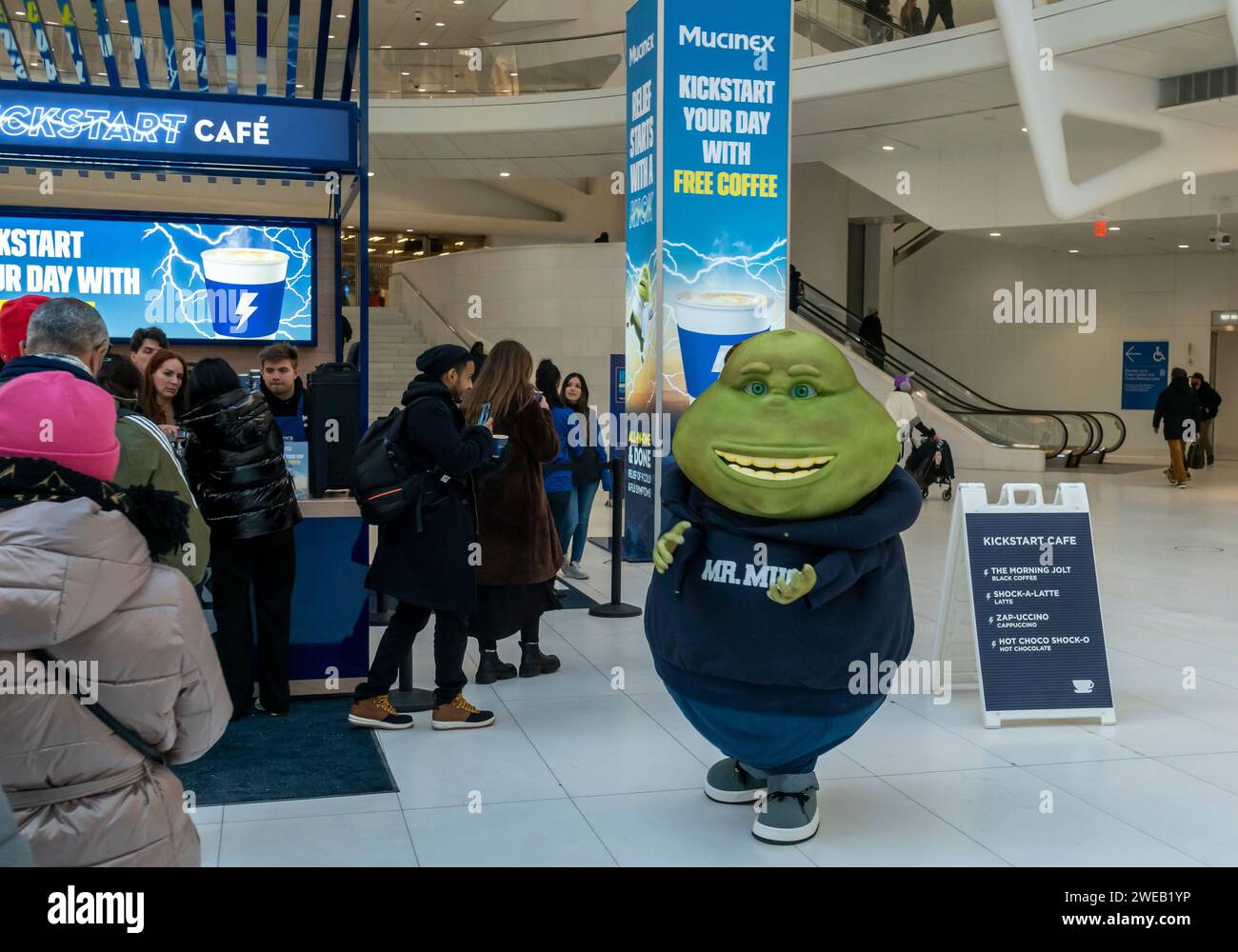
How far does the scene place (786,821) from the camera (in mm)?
3416

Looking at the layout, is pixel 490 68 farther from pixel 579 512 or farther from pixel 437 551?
pixel 437 551

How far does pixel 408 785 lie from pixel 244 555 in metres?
1.21

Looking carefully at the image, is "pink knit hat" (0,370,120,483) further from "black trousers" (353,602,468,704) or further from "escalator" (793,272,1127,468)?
"escalator" (793,272,1127,468)

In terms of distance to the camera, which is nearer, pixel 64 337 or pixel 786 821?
pixel 64 337

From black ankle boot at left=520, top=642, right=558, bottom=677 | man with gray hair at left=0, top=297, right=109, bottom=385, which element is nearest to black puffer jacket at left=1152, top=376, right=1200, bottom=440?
black ankle boot at left=520, top=642, right=558, bottom=677

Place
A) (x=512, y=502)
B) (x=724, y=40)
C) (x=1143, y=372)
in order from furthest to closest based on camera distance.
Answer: (x=1143, y=372)
(x=724, y=40)
(x=512, y=502)

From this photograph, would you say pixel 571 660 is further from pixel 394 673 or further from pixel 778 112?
pixel 778 112

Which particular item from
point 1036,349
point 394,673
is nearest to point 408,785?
point 394,673

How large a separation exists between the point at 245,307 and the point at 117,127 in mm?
1208

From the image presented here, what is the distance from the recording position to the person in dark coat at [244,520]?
172 inches

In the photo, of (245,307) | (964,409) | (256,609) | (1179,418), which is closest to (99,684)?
(256,609)

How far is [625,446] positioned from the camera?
8820 millimetres

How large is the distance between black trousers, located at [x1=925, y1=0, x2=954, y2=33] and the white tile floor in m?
9.04
